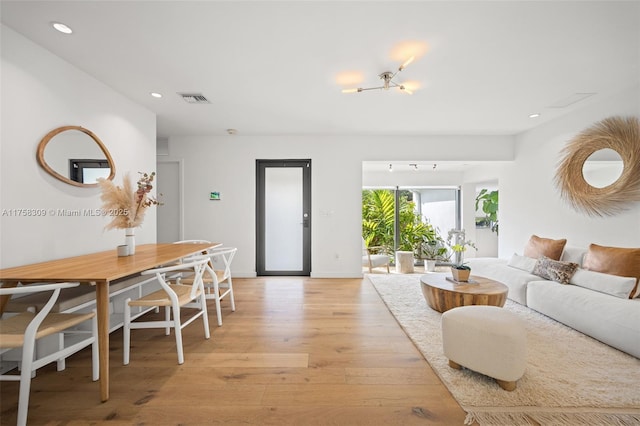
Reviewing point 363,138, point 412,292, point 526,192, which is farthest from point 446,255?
point 363,138

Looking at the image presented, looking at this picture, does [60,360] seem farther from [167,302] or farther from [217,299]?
[217,299]

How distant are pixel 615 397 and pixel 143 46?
4359mm

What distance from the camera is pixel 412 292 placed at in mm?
4055

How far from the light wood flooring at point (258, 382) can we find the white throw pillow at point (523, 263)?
2148 millimetres

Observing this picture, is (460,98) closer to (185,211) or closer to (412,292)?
(412,292)

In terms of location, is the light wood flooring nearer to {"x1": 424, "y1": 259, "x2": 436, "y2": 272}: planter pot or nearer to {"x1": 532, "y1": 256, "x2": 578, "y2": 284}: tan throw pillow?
{"x1": 532, "y1": 256, "x2": 578, "y2": 284}: tan throw pillow

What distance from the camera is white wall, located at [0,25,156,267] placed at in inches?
82.1

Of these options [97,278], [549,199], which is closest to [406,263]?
[549,199]

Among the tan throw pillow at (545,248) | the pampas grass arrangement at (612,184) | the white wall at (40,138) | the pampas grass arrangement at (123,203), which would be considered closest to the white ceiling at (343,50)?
the white wall at (40,138)

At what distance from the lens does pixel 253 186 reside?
4938 mm

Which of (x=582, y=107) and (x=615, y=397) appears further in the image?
(x=582, y=107)

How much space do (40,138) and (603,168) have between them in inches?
233

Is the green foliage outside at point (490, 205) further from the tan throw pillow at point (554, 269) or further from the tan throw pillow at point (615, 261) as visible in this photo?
the tan throw pillow at point (615, 261)

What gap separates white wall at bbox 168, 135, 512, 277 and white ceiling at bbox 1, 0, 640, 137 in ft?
4.14
